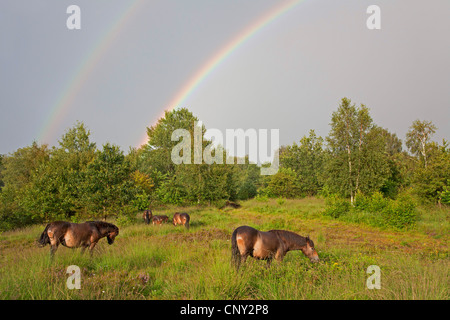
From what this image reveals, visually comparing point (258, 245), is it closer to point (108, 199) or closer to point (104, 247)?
point (104, 247)

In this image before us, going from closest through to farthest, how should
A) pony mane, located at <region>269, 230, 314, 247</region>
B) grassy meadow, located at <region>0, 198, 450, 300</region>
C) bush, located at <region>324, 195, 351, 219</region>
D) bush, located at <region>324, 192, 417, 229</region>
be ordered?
grassy meadow, located at <region>0, 198, 450, 300</region>, pony mane, located at <region>269, 230, 314, 247</region>, bush, located at <region>324, 192, 417, 229</region>, bush, located at <region>324, 195, 351, 219</region>

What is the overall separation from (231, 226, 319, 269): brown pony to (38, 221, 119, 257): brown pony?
18.3ft

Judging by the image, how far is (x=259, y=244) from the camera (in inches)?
265

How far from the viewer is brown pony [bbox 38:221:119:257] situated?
8.02 metres

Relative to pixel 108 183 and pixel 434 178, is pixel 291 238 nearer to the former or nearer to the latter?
pixel 108 183

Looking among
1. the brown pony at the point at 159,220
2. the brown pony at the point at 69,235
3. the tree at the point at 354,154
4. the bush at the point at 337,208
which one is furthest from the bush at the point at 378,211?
the brown pony at the point at 69,235

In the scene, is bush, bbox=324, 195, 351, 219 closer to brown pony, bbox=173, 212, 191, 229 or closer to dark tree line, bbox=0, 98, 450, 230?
dark tree line, bbox=0, 98, 450, 230

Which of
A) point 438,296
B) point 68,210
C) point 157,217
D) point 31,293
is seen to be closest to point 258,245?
point 438,296

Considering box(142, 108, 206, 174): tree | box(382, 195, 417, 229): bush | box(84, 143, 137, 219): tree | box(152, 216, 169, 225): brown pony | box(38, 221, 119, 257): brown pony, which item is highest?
box(142, 108, 206, 174): tree

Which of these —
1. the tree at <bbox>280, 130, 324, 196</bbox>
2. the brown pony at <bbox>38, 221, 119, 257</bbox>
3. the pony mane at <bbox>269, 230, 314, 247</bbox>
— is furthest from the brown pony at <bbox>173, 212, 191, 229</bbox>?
the tree at <bbox>280, 130, 324, 196</bbox>

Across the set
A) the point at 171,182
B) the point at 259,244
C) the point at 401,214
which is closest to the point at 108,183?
the point at 259,244

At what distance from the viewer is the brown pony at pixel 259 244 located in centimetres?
660

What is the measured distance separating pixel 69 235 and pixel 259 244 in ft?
22.2
